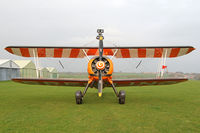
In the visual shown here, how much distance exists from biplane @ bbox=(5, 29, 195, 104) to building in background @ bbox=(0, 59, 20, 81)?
740 inches

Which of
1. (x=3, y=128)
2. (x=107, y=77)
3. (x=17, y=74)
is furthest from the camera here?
(x=17, y=74)

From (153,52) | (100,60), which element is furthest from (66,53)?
(153,52)

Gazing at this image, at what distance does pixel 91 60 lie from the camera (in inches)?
287

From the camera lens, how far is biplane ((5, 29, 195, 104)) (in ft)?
23.4

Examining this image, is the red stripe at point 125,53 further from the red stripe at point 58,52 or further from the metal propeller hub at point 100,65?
the red stripe at point 58,52

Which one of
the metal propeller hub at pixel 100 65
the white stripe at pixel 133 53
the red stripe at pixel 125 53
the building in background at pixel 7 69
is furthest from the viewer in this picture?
the building in background at pixel 7 69

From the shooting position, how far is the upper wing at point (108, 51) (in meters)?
8.31

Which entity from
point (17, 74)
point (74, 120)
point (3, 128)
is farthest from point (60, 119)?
point (17, 74)

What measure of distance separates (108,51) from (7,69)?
878 inches

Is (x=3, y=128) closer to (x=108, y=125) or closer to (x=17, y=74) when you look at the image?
(x=108, y=125)

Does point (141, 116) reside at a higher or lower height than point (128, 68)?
lower

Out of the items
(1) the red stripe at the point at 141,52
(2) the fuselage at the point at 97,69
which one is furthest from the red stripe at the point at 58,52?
(1) the red stripe at the point at 141,52

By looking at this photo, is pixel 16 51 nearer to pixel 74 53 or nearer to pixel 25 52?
pixel 25 52

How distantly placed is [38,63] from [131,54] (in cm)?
507
